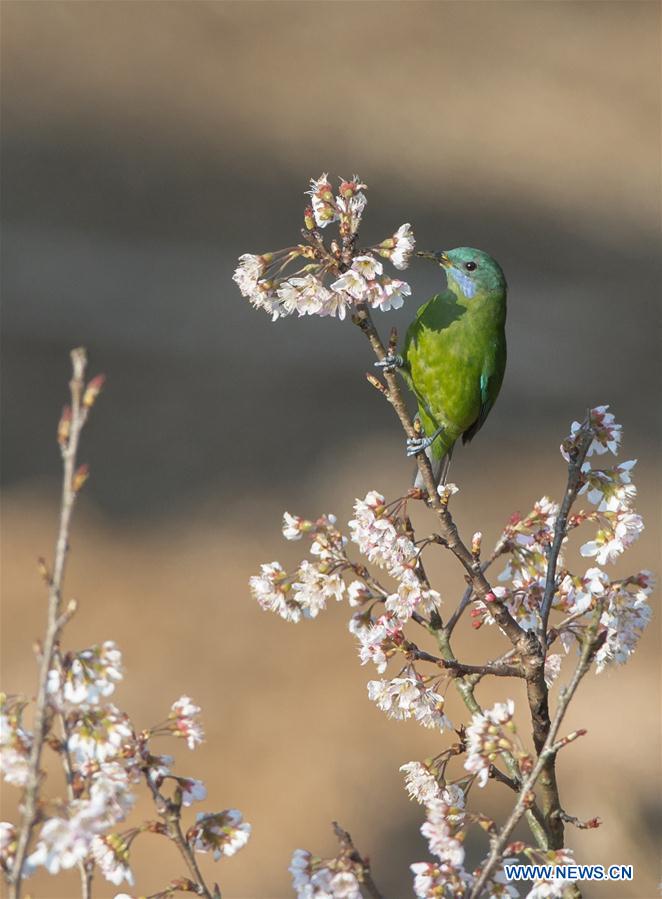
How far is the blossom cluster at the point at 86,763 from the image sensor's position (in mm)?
813

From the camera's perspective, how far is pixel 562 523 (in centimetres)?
122

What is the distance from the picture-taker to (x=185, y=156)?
5852mm

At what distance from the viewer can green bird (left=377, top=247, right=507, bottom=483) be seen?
203 cm

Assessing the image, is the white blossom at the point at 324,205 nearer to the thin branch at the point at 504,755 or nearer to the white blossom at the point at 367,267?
the white blossom at the point at 367,267

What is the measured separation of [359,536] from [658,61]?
7.07m

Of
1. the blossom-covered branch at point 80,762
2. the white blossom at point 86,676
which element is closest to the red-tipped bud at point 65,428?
the blossom-covered branch at point 80,762

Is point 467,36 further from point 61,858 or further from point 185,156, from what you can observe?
point 61,858

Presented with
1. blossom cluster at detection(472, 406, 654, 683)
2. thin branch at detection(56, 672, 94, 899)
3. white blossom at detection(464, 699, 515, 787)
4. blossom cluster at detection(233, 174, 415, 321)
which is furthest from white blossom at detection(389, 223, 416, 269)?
thin branch at detection(56, 672, 94, 899)

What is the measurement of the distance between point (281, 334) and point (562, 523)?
4182 millimetres

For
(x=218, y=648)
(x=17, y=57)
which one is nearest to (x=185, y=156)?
(x=17, y=57)

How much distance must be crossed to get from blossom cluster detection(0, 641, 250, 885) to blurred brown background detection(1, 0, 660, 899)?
139 centimetres

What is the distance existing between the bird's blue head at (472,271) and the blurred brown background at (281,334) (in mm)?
1096

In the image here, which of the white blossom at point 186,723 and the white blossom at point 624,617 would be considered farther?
the white blossom at point 624,617

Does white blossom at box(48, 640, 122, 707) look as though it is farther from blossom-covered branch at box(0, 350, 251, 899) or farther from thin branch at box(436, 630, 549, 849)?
thin branch at box(436, 630, 549, 849)
